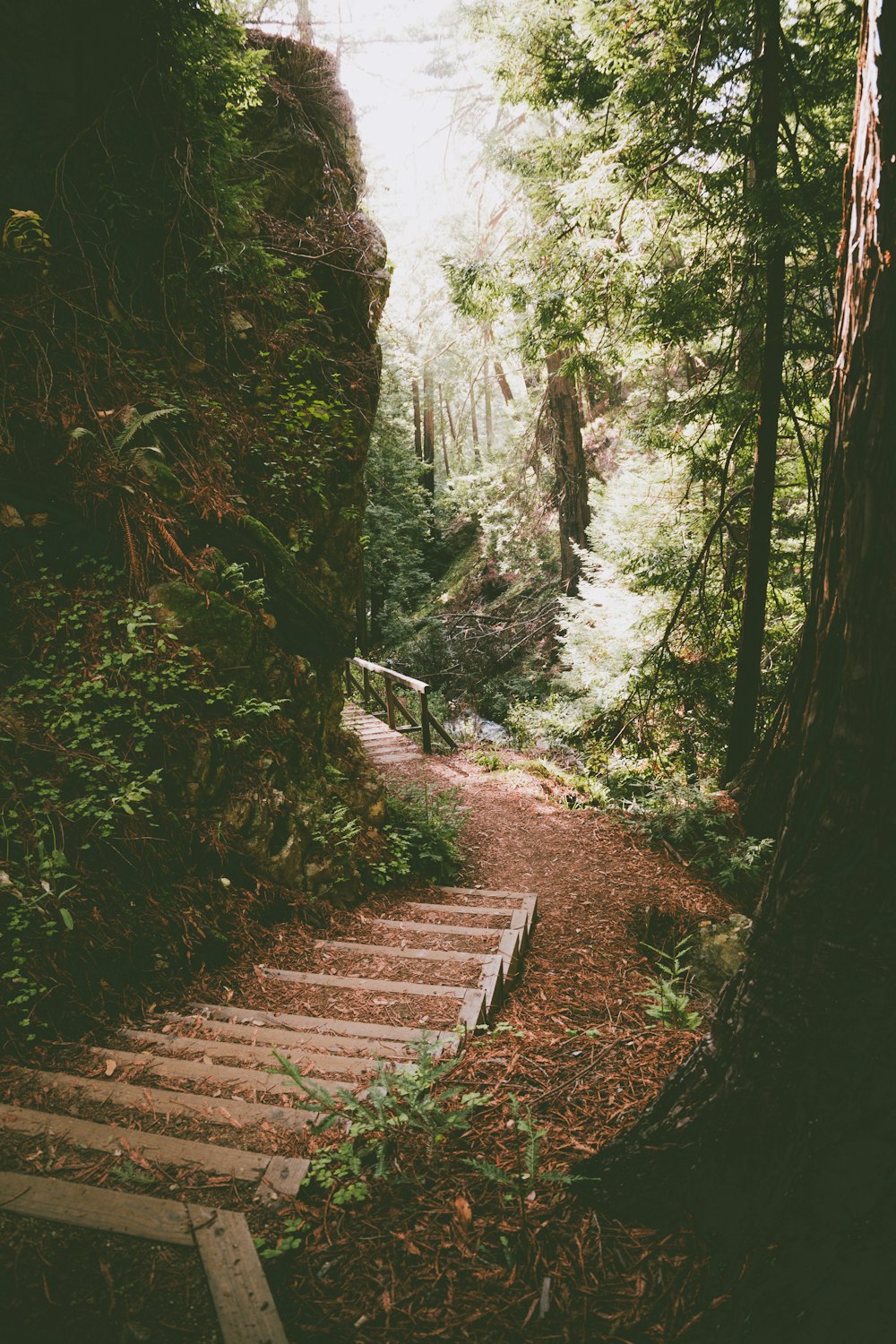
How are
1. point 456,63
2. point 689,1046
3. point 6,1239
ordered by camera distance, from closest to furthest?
point 6,1239, point 689,1046, point 456,63

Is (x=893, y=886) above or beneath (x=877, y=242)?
beneath

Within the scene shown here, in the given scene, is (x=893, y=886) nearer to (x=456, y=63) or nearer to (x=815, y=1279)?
(x=815, y=1279)

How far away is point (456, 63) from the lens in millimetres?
10719

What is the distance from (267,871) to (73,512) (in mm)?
2637

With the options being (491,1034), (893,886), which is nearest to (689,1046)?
(491,1034)

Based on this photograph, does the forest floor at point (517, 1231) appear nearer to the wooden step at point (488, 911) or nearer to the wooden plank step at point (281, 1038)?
the wooden plank step at point (281, 1038)

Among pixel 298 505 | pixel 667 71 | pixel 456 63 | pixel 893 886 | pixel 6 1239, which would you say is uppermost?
pixel 456 63

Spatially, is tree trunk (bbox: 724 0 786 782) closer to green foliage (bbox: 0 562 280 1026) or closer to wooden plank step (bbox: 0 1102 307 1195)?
green foliage (bbox: 0 562 280 1026)

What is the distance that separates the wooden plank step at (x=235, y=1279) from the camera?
1.51 meters

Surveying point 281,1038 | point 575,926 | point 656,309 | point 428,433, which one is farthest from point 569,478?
point 428,433

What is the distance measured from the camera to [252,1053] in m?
2.71

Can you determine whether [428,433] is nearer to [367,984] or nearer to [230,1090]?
[367,984]

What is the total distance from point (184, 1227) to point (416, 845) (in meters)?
4.17

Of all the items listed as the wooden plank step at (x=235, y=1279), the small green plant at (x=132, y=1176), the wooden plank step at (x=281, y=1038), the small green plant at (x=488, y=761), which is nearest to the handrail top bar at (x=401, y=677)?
the small green plant at (x=488, y=761)
